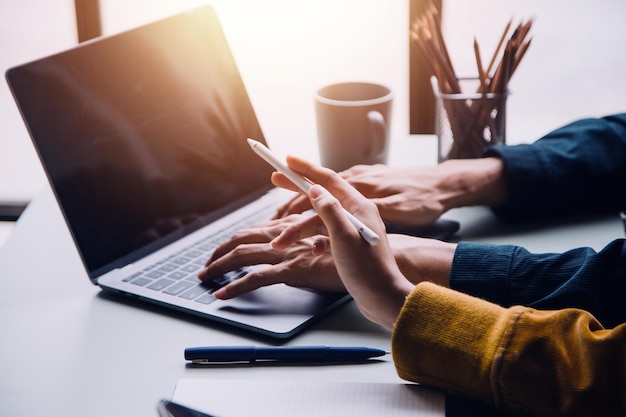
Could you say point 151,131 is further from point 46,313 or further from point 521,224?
point 521,224

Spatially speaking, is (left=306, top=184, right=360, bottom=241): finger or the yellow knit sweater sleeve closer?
the yellow knit sweater sleeve

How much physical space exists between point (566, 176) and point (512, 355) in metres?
0.49

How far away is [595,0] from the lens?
62.5 inches

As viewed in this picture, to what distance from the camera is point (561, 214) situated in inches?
41.9

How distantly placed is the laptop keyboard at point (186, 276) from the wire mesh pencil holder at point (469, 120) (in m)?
0.40

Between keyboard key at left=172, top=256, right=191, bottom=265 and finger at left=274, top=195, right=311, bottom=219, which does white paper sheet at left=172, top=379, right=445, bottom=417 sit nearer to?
keyboard key at left=172, top=256, right=191, bottom=265

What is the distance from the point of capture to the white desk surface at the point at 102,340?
0.70 m

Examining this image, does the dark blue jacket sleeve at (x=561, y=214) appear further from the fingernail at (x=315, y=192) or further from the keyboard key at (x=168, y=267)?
the keyboard key at (x=168, y=267)

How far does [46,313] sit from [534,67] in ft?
3.82

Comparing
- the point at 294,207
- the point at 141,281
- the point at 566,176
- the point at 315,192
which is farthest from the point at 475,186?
the point at 141,281

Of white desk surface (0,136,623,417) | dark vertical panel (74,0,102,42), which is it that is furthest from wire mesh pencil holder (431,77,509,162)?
dark vertical panel (74,0,102,42)

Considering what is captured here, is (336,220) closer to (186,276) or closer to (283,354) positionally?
(283,354)

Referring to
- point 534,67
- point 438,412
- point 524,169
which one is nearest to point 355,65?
point 534,67

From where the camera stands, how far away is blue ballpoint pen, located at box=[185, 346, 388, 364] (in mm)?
728
